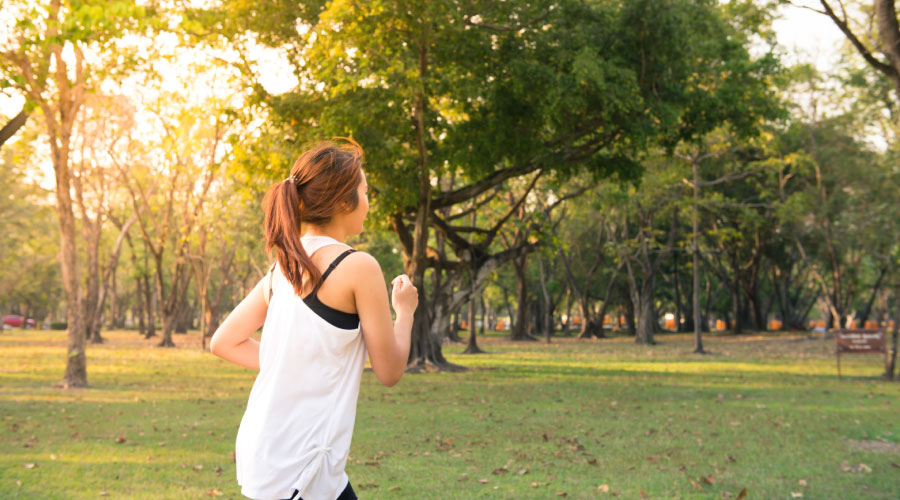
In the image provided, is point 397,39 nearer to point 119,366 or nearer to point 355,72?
point 355,72

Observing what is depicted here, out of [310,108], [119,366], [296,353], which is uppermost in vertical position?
[310,108]

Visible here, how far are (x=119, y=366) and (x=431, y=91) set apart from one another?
1354 cm

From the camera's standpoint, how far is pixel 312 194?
2633 mm

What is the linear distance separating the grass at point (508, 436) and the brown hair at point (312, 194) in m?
5.21

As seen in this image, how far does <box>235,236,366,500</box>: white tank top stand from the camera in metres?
2.42

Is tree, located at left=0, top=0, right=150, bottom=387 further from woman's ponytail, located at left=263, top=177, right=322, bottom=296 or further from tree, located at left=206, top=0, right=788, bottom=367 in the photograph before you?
woman's ponytail, located at left=263, top=177, right=322, bottom=296

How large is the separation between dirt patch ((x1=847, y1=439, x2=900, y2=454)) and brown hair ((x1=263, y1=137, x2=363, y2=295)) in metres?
9.59

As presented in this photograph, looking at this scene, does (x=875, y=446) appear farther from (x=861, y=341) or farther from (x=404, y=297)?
(x=861, y=341)

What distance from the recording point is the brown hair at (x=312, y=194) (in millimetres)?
2561

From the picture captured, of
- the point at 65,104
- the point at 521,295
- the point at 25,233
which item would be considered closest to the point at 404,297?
the point at 65,104

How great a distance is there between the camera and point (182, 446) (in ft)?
33.3

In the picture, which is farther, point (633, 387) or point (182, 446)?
point (633, 387)

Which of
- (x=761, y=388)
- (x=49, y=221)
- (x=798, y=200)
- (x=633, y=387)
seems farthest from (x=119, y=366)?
(x=49, y=221)

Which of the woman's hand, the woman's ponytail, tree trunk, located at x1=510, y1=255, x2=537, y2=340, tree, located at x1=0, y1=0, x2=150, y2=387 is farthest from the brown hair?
tree trunk, located at x1=510, y1=255, x2=537, y2=340
